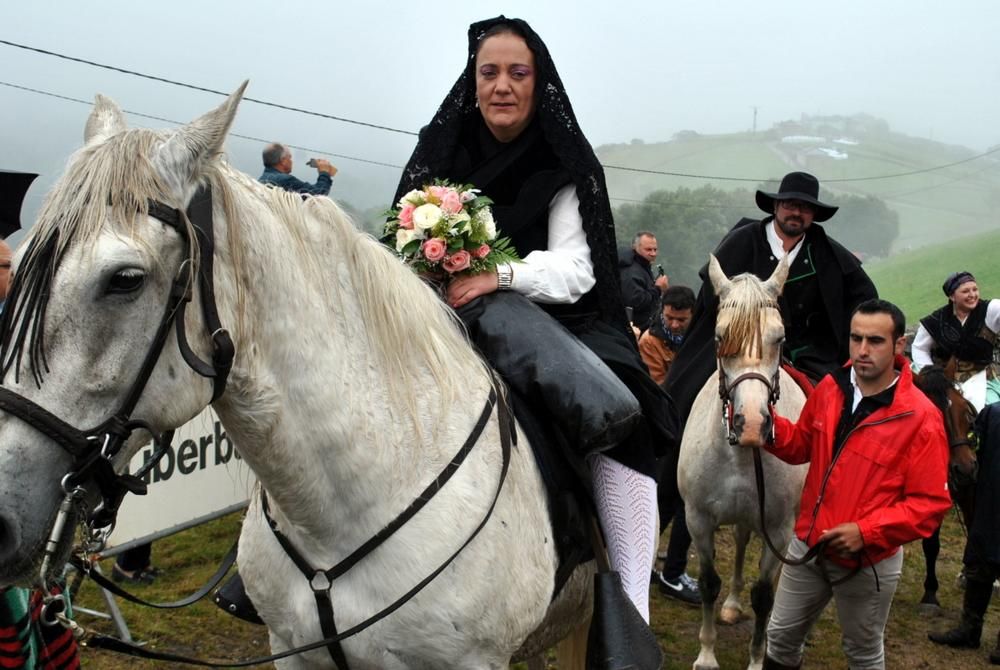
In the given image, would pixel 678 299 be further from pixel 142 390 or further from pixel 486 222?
pixel 142 390

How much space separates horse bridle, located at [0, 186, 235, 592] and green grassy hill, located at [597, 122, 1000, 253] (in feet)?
95.7

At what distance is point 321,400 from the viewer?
205 cm

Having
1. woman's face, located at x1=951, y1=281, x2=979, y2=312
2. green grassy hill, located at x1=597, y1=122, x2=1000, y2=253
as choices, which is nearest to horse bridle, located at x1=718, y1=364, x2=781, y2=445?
woman's face, located at x1=951, y1=281, x2=979, y2=312

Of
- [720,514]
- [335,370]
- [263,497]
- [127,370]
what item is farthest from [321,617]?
[720,514]

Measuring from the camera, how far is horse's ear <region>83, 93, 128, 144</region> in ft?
6.12

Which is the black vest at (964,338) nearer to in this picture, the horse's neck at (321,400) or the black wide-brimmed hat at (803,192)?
the black wide-brimmed hat at (803,192)

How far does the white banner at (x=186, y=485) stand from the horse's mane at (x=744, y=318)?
3.05m

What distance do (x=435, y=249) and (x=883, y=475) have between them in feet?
8.09

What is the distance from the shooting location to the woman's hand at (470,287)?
8.68ft

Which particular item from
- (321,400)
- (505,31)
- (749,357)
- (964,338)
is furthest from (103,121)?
(964,338)

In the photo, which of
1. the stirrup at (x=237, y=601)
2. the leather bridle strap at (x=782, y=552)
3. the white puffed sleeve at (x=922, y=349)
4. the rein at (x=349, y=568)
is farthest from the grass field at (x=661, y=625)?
the rein at (x=349, y=568)

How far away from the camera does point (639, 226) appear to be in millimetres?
24547

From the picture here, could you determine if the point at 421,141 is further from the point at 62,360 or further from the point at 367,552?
the point at 62,360

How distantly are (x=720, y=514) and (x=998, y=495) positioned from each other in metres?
2.05
